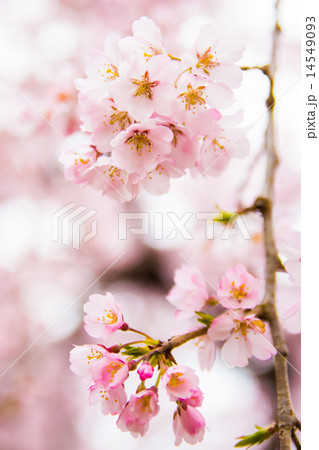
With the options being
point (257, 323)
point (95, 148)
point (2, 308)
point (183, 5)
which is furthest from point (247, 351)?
point (183, 5)

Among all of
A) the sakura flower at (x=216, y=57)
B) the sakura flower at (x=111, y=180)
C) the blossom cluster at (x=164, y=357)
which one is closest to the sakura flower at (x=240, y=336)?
the blossom cluster at (x=164, y=357)

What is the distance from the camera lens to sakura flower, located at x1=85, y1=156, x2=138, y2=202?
24.4 inches

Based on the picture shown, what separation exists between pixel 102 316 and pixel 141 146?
23 centimetres

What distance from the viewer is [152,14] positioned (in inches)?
55.6

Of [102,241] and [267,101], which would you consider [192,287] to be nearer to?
[267,101]

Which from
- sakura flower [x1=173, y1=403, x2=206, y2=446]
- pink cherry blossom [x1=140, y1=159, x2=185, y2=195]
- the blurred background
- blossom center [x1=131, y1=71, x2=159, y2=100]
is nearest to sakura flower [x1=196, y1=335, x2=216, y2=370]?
sakura flower [x1=173, y1=403, x2=206, y2=446]

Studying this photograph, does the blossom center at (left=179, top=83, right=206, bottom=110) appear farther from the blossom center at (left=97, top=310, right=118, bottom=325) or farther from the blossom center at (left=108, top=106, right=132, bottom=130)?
the blossom center at (left=97, top=310, right=118, bottom=325)

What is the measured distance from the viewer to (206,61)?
0.60 meters

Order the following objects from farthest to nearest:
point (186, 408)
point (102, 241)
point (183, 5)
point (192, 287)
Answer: point (102, 241), point (183, 5), point (192, 287), point (186, 408)

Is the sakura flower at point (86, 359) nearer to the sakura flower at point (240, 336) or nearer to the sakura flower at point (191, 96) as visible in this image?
the sakura flower at point (240, 336)

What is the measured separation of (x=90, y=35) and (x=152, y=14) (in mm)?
208

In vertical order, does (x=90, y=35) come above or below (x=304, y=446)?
above

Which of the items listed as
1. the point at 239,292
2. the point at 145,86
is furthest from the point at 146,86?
the point at 239,292

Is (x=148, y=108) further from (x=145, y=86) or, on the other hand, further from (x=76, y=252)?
(x=76, y=252)
